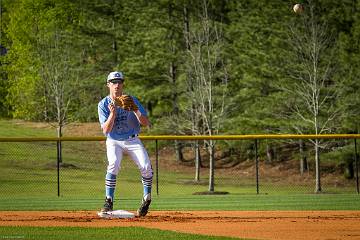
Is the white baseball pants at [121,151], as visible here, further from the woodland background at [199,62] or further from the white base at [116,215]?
the woodland background at [199,62]

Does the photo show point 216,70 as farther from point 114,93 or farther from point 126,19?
point 114,93

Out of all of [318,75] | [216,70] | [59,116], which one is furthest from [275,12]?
[59,116]

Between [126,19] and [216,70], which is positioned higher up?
[126,19]

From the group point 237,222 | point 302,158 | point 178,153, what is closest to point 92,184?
point 302,158

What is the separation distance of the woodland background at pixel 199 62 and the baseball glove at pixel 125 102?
17883 mm

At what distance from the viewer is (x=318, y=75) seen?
106ft

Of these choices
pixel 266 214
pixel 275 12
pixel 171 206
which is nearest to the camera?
pixel 266 214

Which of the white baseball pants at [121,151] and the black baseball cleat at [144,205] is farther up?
the white baseball pants at [121,151]

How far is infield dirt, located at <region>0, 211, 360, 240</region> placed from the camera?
1071 cm

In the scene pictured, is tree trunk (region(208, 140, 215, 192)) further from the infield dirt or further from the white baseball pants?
the white baseball pants

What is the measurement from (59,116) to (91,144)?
4.17m

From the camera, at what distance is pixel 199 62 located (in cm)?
3494

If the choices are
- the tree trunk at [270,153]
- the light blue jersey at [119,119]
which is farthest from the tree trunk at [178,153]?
the light blue jersey at [119,119]

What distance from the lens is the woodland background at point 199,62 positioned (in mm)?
32875
